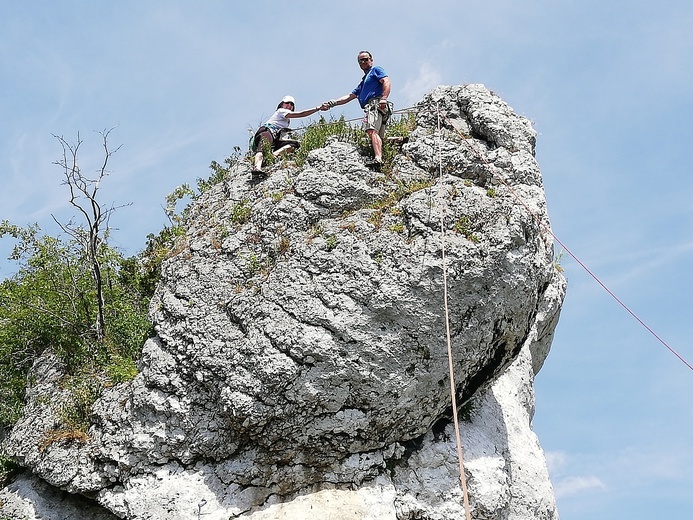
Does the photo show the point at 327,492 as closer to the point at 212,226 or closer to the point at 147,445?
the point at 147,445

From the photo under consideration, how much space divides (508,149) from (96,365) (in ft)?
25.7

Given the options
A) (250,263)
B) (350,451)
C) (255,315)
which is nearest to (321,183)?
(250,263)

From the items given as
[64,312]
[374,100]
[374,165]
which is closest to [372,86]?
[374,100]

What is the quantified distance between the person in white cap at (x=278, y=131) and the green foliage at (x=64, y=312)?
3.48m

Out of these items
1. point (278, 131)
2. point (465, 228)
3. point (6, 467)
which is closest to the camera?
point (465, 228)

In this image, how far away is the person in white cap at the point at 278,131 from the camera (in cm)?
1260

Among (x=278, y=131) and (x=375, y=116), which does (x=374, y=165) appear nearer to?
(x=375, y=116)

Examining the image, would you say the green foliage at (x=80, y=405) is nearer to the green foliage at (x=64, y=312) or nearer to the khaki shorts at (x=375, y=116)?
the green foliage at (x=64, y=312)

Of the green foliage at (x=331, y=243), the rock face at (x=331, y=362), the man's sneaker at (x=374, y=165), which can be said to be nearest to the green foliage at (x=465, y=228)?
the rock face at (x=331, y=362)

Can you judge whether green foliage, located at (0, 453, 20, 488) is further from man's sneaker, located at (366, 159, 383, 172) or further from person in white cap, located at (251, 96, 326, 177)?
man's sneaker, located at (366, 159, 383, 172)

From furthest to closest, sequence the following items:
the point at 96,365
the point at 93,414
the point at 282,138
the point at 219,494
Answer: the point at 282,138
the point at 96,365
the point at 93,414
the point at 219,494

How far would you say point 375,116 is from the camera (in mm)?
11594

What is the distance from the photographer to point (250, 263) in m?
10.9

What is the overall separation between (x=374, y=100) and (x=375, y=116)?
0.34 metres
